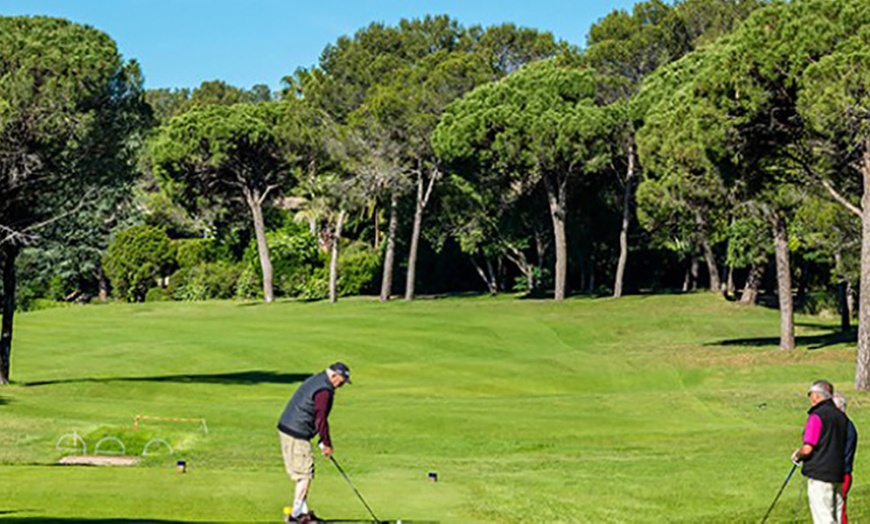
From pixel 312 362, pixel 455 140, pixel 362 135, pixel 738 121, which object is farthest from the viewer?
pixel 362 135

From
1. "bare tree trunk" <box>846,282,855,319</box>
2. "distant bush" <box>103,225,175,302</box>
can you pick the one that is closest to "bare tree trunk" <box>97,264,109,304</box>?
"distant bush" <box>103,225,175,302</box>

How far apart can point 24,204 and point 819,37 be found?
77.3ft

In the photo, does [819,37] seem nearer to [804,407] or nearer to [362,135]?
[804,407]

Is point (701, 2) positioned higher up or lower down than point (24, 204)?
higher up

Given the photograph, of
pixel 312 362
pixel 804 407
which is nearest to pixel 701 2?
pixel 312 362

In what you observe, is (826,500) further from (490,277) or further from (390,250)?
(490,277)

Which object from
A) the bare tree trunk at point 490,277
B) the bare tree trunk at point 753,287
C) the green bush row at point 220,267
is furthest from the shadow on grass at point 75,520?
the green bush row at point 220,267

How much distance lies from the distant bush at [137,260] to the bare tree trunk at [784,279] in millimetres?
50779

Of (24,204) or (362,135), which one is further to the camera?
(362,135)

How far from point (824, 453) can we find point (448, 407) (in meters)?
19.5

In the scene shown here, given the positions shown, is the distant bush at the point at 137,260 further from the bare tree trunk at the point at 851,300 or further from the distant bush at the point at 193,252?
the bare tree trunk at the point at 851,300

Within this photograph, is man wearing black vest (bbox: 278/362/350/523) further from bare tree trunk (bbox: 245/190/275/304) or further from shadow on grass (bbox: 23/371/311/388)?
bare tree trunk (bbox: 245/190/275/304)

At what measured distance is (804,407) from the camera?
111ft

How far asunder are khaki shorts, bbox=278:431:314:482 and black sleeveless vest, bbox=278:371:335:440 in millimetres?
88
